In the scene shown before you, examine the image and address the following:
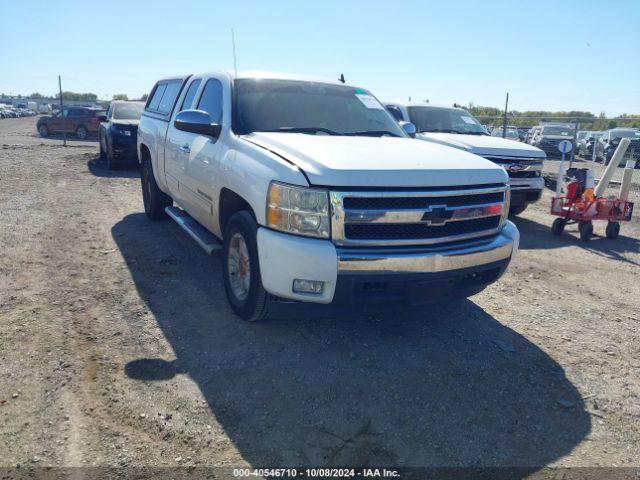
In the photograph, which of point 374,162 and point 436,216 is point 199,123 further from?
point 436,216

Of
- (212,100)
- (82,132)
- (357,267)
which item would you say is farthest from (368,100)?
(82,132)

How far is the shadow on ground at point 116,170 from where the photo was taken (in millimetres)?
11981

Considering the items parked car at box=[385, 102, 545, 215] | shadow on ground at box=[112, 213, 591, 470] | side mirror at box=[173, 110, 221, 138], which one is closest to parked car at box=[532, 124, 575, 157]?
parked car at box=[385, 102, 545, 215]

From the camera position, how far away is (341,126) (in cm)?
462

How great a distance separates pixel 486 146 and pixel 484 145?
6cm

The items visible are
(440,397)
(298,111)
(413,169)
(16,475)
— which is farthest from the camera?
(298,111)

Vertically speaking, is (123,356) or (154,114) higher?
(154,114)

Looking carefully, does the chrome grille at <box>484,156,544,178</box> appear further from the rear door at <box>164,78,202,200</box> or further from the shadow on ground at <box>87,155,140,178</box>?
the shadow on ground at <box>87,155,140,178</box>

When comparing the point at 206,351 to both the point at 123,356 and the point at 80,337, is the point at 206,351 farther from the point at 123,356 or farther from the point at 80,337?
the point at 80,337

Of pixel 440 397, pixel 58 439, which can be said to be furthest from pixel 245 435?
pixel 440 397

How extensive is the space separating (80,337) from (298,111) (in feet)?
8.48

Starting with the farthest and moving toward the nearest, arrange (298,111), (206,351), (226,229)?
1. (298,111)
2. (226,229)
3. (206,351)

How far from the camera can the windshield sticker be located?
16.7 feet

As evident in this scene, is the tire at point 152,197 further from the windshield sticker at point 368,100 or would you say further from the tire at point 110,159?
the tire at point 110,159
